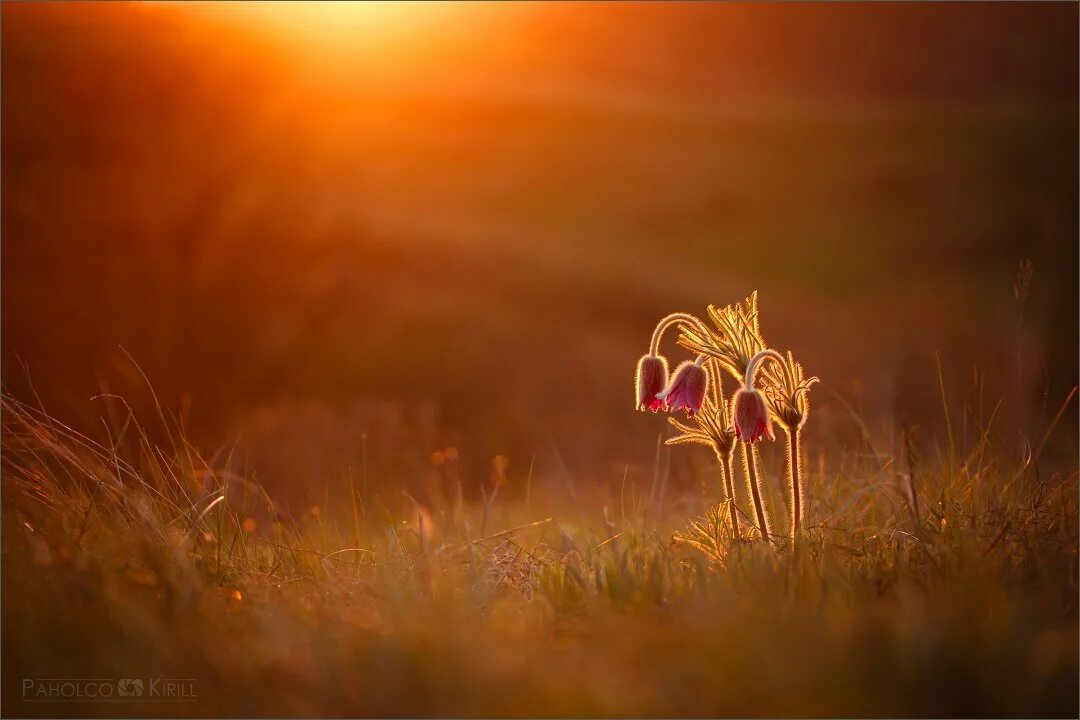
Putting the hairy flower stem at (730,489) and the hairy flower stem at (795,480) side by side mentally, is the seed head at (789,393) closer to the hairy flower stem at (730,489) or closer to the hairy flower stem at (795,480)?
the hairy flower stem at (795,480)

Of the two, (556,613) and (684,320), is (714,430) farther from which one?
(556,613)

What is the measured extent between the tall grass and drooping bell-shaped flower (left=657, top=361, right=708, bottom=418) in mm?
432

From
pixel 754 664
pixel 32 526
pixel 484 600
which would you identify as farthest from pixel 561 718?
pixel 32 526

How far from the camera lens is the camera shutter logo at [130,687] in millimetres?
2020

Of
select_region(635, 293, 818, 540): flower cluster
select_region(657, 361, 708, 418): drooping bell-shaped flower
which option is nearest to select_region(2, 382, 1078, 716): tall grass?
select_region(635, 293, 818, 540): flower cluster

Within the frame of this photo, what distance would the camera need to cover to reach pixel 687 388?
2723 mm

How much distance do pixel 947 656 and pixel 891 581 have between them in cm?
34

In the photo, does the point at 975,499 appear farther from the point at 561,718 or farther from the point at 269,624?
the point at 269,624

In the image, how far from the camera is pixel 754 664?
1894 millimetres

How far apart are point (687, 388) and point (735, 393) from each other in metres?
0.18

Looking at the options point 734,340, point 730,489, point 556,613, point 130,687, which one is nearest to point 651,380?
point 734,340

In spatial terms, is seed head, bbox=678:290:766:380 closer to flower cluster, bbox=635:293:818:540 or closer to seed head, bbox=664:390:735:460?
flower cluster, bbox=635:293:818:540

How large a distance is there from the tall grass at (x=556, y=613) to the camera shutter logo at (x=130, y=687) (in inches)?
1.5

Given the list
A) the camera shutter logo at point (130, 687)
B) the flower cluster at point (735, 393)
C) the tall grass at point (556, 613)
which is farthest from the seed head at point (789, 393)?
the camera shutter logo at point (130, 687)
